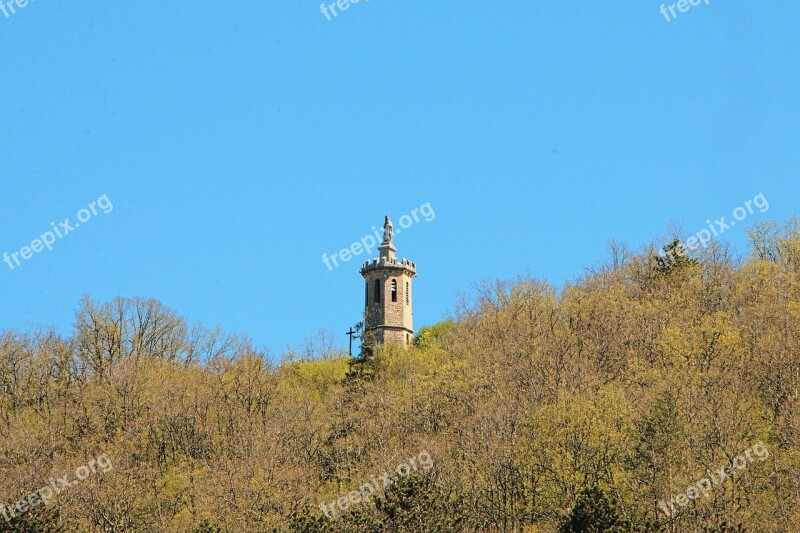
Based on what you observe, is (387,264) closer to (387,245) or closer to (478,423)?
(387,245)

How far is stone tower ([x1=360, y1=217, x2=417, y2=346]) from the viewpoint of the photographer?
105m

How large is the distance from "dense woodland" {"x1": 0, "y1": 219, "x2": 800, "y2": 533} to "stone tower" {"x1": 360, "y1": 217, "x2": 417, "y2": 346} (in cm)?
2383

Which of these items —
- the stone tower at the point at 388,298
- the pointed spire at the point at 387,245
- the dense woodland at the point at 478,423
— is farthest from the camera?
the pointed spire at the point at 387,245

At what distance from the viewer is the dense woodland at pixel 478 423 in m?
43.6

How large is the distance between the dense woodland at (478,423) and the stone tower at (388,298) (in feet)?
78.2

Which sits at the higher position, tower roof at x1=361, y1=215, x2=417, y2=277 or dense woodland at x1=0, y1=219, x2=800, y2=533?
tower roof at x1=361, y1=215, x2=417, y2=277

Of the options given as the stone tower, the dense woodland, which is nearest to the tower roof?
the stone tower

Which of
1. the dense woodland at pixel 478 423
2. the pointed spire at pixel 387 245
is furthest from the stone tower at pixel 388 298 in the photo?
the dense woodland at pixel 478 423

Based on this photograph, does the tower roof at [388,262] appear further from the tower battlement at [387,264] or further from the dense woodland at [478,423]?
the dense woodland at [478,423]

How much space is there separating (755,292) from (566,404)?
23.5 metres

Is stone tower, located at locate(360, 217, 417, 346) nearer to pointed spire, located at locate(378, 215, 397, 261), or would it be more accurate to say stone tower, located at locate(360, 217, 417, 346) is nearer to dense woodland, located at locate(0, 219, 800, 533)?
pointed spire, located at locate(378, 215, 397, 261)

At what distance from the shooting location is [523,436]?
165ft

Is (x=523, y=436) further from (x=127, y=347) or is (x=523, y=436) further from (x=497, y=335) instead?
(x=127, y=347)

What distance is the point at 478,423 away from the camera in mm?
52625
